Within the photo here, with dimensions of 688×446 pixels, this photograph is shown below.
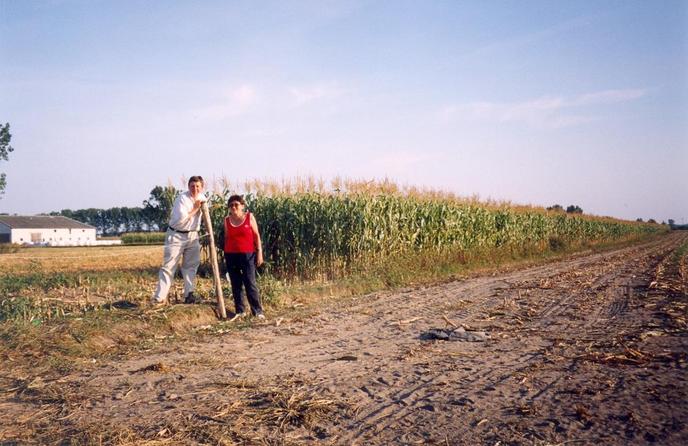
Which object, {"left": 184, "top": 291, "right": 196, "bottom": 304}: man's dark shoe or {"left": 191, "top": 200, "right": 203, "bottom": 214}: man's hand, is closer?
{"left": 191, "top": 200, "right": 203, "bottom": 214}: man's hand

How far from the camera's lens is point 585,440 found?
3.20 meters

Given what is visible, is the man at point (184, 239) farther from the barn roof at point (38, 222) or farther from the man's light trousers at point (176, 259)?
the barn roof at point (38, 222)

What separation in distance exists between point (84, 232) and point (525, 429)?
302 feet

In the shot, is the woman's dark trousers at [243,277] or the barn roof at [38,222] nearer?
the woman's dark trousers at [243,277]

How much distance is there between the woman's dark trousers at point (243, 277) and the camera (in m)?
7.95

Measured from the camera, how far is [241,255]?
26.1 feet

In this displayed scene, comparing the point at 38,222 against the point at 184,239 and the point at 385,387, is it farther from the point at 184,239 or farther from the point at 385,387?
the point at 385,387

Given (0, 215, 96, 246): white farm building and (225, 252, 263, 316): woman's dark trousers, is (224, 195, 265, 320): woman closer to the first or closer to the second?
(225, 252, 263, 316): woman's dark trousers

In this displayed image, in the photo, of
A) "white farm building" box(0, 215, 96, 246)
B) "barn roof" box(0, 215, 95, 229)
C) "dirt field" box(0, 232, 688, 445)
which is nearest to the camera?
"dirt field" box(0, 232, 688, 445)

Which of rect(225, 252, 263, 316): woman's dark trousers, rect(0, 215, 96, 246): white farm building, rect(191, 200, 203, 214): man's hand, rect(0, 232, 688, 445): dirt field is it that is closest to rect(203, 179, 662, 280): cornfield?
rect(225, 252, 263, 316): woman's dark trousers

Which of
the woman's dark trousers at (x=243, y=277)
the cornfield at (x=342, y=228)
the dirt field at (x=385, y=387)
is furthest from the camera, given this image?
the cornfield at (x=342, y=228)

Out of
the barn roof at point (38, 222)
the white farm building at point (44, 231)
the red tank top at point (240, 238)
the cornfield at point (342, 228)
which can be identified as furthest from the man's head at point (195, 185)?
the barn roof at point (38, 222)

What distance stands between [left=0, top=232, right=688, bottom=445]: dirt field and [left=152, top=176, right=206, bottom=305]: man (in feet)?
4.33

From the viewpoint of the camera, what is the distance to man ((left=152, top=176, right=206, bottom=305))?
26.2 ft
